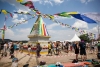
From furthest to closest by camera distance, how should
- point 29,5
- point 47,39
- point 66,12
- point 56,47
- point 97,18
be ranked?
point 47,39
point 29,5
point 56,47
point 66,12
point 97,18

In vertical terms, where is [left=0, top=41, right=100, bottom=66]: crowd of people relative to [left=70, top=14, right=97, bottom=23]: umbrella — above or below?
below

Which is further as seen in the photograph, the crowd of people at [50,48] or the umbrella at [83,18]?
the umbrella at [83,18]

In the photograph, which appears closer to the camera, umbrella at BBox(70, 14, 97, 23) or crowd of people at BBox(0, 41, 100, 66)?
crowd of people at BBox(0, 41, 100, 66)

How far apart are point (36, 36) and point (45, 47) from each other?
50.9 inches

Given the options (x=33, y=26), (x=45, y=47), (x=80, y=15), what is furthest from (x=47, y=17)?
(x=80, y=15)

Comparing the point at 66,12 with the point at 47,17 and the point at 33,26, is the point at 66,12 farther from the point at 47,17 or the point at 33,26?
the point at 33,26

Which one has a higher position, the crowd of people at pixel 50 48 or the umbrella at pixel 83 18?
the umbrella at pixel 83 18

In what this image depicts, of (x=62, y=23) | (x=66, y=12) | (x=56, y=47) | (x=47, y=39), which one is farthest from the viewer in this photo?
(x=47, y=39)

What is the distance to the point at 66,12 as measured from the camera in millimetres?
6500

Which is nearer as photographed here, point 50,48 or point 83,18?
point 83,18

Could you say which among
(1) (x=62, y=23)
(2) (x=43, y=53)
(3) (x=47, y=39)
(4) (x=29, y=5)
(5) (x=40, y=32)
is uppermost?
(4) (x=29, y=5)

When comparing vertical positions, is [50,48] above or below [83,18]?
below

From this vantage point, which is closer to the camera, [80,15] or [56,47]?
[80,15]

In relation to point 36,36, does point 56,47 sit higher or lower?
lower
